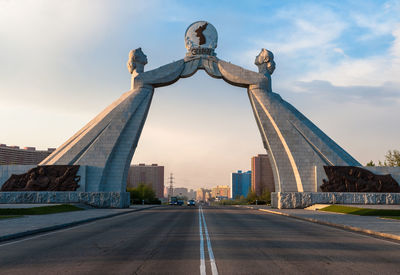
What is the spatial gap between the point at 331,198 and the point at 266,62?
57.9 ft

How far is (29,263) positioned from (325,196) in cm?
3307

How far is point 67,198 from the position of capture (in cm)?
3581

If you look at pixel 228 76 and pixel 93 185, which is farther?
pixel 228 76

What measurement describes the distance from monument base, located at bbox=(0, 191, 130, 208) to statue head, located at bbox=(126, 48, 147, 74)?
15.8 meters

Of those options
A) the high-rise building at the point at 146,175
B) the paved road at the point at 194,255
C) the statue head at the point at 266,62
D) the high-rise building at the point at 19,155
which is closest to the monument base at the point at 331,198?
the statue head at the point at 266,62

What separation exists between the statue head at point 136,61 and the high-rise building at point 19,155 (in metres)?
71.8

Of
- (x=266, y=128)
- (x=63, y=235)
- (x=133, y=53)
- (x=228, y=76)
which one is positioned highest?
(x=133, y=53)

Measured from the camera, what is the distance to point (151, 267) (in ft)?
23.5

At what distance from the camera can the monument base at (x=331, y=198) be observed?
36438mm

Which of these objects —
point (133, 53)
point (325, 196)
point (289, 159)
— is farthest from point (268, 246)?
point (133, 53)

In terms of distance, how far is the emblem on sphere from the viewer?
150ft

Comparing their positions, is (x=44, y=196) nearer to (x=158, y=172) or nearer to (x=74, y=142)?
(x=74, y=142)

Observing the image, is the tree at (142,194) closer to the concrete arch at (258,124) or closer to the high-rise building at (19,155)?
the concrete arch at (258,124)

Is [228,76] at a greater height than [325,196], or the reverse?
[228,76]
